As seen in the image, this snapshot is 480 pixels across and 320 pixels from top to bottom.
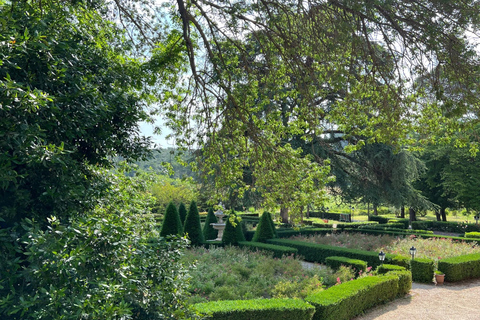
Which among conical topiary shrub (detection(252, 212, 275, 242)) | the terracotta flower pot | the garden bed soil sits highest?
conical topiary shrub (detection(252, 212, 275, 242))

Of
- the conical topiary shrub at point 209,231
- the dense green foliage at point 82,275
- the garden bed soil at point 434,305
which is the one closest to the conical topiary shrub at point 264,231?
the conical topiary shrub at point 209,231

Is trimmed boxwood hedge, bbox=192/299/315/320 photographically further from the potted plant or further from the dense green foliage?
the potted plant

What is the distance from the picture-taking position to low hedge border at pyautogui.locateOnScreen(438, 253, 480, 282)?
10727 mm

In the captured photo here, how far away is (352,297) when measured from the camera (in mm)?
7359

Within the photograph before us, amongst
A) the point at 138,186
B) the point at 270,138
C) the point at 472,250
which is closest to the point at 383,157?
the point at 472,250

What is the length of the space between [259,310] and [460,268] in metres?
8.05

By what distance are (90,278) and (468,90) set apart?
5.62m

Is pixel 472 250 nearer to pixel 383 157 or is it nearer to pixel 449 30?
pixel 383 157

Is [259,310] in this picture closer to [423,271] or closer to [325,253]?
[423,271]

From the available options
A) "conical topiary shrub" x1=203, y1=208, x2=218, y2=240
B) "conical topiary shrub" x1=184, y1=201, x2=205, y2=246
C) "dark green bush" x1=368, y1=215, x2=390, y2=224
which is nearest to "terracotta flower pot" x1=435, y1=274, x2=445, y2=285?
"conical topiary shrub" x1=184, y1=201, x2=205, y2=246

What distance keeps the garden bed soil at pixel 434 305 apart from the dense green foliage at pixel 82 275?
5426 millimetres

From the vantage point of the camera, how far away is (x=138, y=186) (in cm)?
661

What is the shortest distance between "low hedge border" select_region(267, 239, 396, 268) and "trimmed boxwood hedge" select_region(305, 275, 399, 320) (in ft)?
8.12

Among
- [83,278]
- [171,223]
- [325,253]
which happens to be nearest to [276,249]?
[325,253]
